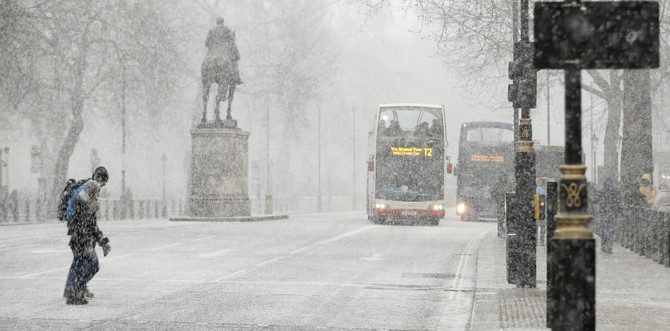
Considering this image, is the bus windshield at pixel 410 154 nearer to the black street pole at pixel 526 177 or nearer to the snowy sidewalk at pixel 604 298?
the snowy sidewalk at pixel 604 298

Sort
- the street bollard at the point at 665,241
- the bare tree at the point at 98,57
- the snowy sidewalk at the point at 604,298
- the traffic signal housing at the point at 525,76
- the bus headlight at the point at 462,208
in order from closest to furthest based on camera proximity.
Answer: the snowy sidewalk at the point at 604,298 < the traffic signal housing at the point at 525,76 < the street bollard at the point at 665,241 < the bare tree at the point at 98,57 < the bus headlight at the point at 462,208

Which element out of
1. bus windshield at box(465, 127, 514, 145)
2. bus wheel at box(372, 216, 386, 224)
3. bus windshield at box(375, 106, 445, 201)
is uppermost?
bus windshield at box(465, 127, 514, 145)

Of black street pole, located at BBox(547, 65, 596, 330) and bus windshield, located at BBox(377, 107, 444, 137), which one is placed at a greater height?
bus windshield, located at BBox(377, 107, 444, 137)

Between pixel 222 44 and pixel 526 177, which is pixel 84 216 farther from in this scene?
pixel 222 44

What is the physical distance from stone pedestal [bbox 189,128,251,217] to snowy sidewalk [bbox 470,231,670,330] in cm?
1615

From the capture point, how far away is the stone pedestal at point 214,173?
1243 inches

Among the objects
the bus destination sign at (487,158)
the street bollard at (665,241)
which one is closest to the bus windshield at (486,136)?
the bus destination sign at (487,158)

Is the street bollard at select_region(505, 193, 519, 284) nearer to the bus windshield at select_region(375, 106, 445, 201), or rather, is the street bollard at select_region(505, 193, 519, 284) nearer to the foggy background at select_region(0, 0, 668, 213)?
the foggy background at select_region(0, 0, 668, 213)

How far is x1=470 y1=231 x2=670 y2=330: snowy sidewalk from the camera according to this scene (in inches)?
356

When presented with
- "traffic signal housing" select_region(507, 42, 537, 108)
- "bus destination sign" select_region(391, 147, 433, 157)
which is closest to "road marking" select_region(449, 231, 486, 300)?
"traffic signal housing" select_region(507, 42, 537, 108)

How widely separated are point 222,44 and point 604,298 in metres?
21.3

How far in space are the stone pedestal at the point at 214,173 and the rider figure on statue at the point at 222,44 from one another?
207cm

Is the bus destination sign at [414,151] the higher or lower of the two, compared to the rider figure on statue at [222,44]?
lower

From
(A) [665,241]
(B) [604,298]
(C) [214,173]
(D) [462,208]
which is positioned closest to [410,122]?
(C) [214,173]
